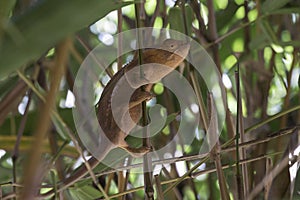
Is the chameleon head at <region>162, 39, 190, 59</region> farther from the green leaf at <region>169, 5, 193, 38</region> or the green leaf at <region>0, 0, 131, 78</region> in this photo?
the green leaf at <region>0, 0, 131, 78</region>

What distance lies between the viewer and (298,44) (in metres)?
0.59

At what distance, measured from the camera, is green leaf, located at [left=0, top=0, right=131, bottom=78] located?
0.58ft

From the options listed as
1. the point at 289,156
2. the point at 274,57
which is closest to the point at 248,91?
the point at 274,57

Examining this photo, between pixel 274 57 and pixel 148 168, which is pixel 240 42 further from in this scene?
pixel 148 168

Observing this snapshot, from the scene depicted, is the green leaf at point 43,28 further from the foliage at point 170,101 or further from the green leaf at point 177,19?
the green leaf at point 177,19

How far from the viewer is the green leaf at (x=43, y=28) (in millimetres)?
178

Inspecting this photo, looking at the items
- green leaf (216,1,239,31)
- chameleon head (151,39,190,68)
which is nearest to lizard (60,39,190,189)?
chameleon head (151,39,190,68)

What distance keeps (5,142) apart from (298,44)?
43 cm

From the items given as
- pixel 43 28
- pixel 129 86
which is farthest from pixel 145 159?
pixel 43 28

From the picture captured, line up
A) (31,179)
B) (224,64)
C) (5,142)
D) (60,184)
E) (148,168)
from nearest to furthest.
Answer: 1. (31,179)
2. (148,168)
3. (60,184)
4. (5,142)
5. (224,64)

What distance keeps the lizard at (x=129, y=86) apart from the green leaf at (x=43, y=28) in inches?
13.9

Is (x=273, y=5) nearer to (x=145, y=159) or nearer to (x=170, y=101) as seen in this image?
(x=145, y=159)

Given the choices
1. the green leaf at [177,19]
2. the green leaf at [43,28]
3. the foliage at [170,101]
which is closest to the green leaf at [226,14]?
the foliage at [170,101]

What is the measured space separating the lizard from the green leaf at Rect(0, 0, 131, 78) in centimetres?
35
